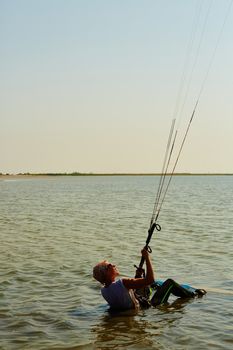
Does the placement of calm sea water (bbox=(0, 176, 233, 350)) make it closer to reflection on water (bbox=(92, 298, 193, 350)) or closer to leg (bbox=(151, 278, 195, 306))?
reflection on water (bbox=(92, 298, 193, 350))

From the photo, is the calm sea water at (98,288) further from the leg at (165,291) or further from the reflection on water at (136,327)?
the leg at (165,291)

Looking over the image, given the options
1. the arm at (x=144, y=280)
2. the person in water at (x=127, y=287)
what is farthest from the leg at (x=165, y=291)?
the arm at (x=144, y=280)

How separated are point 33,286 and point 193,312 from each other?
3.76 meters

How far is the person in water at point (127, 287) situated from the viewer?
802 cm

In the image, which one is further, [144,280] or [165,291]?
[165,291]

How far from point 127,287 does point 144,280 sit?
0.46 metres

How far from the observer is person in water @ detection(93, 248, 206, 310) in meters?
8.02

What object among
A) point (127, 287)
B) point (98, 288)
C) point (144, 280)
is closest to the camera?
point (144, 280)

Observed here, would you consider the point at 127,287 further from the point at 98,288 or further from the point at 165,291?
the point at 98,288

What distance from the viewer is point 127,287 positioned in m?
8.29

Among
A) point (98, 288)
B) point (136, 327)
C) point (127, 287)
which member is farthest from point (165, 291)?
point (98, 288)

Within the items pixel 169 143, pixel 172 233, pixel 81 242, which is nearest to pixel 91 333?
pixel 169 143

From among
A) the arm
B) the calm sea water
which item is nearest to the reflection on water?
the calm sea water

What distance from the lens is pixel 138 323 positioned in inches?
324
